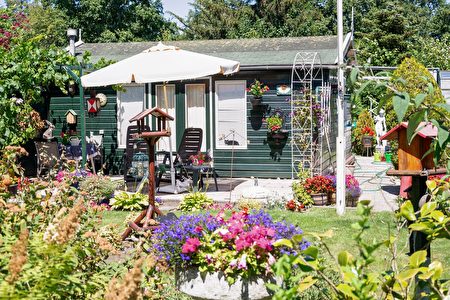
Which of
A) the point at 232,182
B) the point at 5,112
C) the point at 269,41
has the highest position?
the point at 269,41

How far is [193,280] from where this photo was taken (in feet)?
12.6

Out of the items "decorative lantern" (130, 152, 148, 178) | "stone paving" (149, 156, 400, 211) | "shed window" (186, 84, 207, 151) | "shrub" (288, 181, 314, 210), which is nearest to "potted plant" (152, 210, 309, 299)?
"stone paving" (149, 156, 400, 211)

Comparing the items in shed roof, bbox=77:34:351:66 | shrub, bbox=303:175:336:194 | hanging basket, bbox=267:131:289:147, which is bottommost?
shrub, bbox=303:175:336:194

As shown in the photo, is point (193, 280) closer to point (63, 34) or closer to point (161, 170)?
point (161, 170)

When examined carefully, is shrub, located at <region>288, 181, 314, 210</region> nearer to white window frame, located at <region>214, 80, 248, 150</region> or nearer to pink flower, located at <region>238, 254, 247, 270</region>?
white window frame, located at <region>214, 80, 248, 150</region>

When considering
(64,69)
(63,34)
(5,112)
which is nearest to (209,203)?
(5,112)

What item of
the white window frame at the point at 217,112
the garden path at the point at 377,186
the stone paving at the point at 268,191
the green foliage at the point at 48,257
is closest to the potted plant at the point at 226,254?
the green foliage at the point at 48,257

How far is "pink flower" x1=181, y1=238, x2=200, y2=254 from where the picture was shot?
3.77 meters

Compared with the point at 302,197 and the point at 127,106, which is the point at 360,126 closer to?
the point at 127,106

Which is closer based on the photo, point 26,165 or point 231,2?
point 26,165

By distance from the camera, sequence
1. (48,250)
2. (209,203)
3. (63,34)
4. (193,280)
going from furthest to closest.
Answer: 1. (63,34)
2. (209,203)
3. (193,280)
4. (48,250)

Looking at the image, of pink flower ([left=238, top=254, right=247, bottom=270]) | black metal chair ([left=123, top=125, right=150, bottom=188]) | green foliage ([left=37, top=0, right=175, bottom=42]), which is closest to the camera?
pink flower ([left=238, top=254, right=247, bottom=270])

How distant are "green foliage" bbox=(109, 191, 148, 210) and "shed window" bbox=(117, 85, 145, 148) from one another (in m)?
5.33

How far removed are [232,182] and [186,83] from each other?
2783mm
